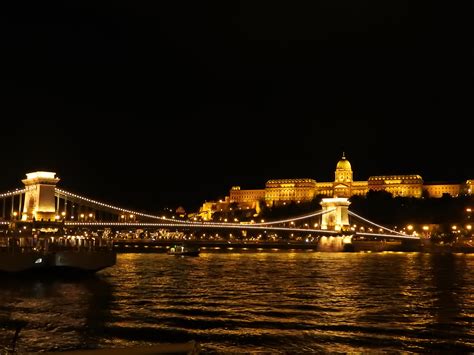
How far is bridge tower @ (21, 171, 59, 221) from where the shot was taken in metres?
62.4

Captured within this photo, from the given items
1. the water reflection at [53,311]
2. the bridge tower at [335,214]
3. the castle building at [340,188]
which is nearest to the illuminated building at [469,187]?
the castle building at [340,188]

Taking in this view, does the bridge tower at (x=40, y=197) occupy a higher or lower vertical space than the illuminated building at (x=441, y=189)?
lower

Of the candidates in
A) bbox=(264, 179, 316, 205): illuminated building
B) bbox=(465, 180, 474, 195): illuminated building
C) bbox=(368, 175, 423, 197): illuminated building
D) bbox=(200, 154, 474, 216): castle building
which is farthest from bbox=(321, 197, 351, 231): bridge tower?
bbox=(264, 179, 316, 205): illuminated building

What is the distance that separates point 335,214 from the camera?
9288 cm

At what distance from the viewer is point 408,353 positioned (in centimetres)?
1278

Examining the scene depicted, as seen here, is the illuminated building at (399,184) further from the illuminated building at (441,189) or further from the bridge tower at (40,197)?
the bridge tower at (40,197)

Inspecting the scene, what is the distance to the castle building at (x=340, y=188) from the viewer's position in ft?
454

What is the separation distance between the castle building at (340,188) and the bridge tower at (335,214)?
145ft

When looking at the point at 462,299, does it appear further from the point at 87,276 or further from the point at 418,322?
the point at 87,276

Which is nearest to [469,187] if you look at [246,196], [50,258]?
[246,196]

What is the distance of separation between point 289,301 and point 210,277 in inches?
431

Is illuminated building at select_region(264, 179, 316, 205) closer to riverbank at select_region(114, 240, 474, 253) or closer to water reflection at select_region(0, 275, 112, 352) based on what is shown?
riverbank at select_region(114, 240, 474, 253)

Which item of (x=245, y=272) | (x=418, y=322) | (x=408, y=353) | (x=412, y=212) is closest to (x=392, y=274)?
(x=245, y=272)

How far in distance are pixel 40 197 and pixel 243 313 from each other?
48.0m
